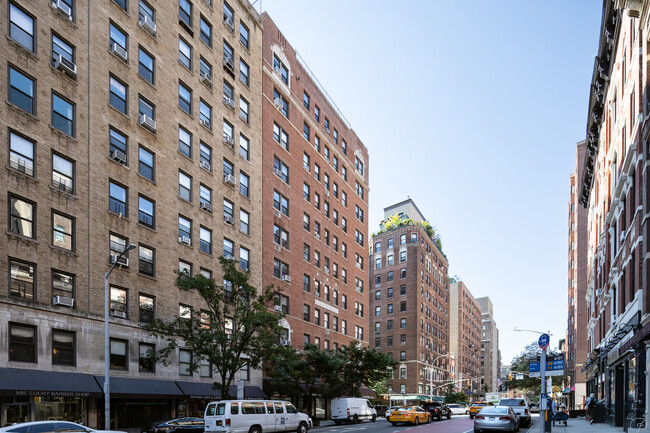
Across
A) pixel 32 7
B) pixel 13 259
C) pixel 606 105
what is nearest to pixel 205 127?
pixel 32 7

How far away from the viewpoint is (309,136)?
5631 centimetres

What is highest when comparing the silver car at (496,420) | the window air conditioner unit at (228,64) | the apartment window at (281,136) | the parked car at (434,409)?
the window air conditioner unit at (228,64)

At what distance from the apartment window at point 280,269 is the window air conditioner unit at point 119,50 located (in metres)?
21.1

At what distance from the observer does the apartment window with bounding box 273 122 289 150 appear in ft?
163

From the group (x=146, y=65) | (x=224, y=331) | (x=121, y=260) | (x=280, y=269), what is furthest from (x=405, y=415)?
(x=146, y=65)

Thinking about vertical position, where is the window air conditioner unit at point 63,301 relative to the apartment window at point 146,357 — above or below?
above

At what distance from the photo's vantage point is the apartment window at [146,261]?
105 feet

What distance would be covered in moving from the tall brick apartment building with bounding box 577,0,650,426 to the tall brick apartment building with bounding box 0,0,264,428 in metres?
23.4

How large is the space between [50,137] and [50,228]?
430 cm

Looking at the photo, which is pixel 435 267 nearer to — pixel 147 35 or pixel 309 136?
pixel 309 136

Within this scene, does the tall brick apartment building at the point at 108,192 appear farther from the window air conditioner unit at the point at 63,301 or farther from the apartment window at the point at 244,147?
the apartment window at the point at 244,147

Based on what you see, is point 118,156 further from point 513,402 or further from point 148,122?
point 513,402

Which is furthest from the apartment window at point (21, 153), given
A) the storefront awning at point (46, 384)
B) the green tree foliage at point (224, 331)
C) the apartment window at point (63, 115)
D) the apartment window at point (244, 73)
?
the apartment window at point (244, 73)

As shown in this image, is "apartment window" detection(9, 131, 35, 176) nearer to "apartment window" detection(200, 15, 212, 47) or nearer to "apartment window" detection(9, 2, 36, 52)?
"apartment window" detection(9, 2, 36, 52)
